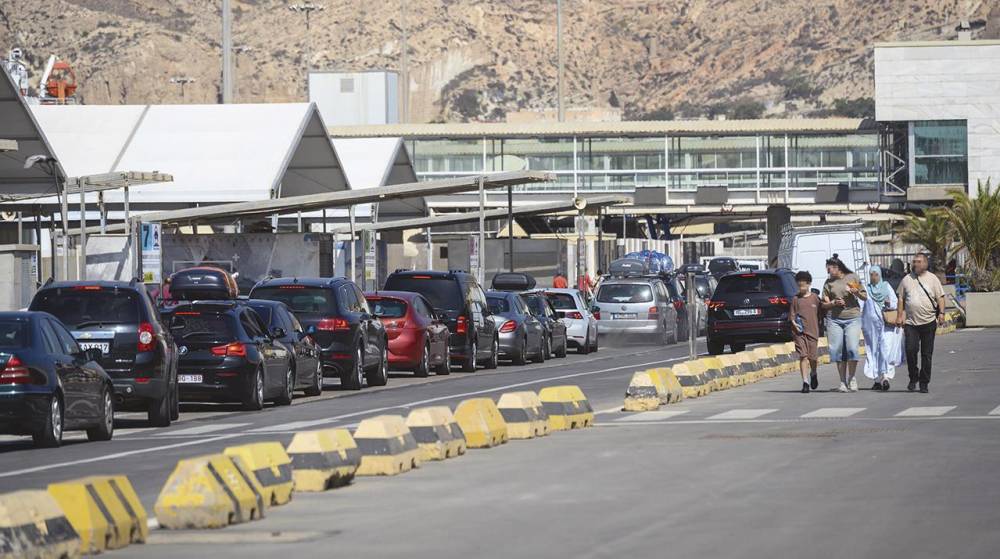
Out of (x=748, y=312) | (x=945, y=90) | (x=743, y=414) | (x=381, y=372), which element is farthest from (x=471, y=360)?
(x=945, y=90)

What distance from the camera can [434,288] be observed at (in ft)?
114

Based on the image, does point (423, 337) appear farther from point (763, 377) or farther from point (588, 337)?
point (588, 337)

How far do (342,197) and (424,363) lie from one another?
13.9 m

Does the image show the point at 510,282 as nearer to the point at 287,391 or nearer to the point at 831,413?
the point at 287,391

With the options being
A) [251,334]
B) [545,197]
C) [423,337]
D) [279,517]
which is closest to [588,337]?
[423,337]

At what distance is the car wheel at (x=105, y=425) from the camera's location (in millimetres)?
19156

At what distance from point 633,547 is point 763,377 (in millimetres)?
19606

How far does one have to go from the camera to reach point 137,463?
1600 centimetres

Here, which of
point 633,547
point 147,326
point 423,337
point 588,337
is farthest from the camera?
point 588,337

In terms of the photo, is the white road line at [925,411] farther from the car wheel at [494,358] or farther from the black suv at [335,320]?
the car wheel at [494,358]

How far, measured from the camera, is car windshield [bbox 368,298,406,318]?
3155cm

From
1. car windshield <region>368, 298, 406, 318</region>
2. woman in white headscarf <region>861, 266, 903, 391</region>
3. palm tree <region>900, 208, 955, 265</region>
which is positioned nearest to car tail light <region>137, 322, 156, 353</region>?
woman in white headscarf <region>861, 266, 903, 391</region>


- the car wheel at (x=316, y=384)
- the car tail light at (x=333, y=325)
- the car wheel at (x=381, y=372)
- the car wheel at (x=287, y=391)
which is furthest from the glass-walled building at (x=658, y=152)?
the car wheel at (x=287, y=391)

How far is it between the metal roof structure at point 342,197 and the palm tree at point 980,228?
18237 mm
